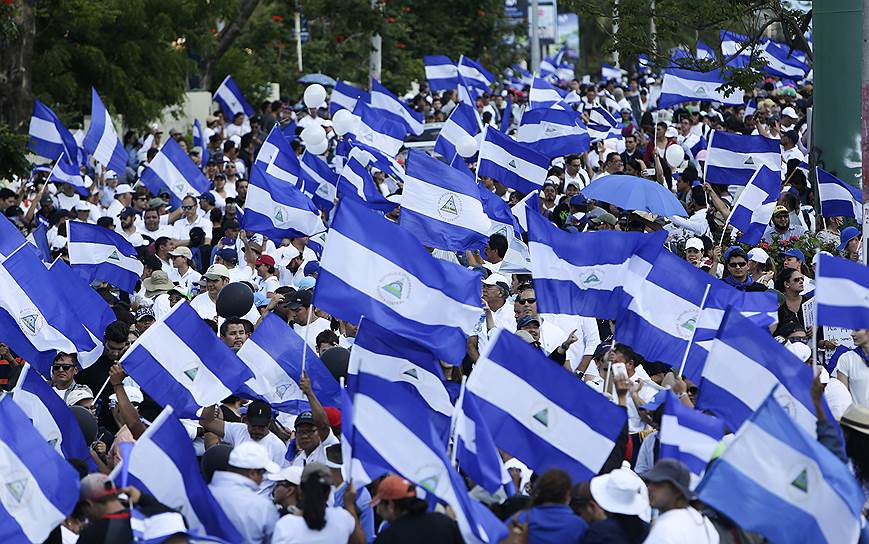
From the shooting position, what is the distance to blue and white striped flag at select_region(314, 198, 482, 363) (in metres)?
10.5

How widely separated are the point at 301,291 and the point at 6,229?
2.47m

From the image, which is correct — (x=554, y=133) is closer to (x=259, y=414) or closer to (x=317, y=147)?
(x=317, y=147)

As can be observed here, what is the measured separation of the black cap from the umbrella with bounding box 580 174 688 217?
614 cm

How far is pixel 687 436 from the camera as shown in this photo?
27.8 ft

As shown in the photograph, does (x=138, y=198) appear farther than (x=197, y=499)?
Yes

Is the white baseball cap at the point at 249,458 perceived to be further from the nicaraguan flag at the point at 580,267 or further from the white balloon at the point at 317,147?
the white balloon at the point at 317,147

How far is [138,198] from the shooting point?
20266mm

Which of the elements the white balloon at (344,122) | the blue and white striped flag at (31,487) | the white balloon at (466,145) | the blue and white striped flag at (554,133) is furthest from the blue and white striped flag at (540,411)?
the white balloon at (344,122)

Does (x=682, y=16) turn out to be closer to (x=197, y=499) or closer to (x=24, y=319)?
(x=24, y=319)

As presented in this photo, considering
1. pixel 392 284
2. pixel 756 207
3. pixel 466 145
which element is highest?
pixel 392 284

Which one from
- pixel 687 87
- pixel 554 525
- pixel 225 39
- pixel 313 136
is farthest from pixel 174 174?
pixel 225 39

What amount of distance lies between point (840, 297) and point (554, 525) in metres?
3.08

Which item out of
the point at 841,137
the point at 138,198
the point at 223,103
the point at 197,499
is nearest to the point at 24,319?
the point at 197,499

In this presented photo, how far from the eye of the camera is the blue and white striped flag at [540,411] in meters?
8.61
